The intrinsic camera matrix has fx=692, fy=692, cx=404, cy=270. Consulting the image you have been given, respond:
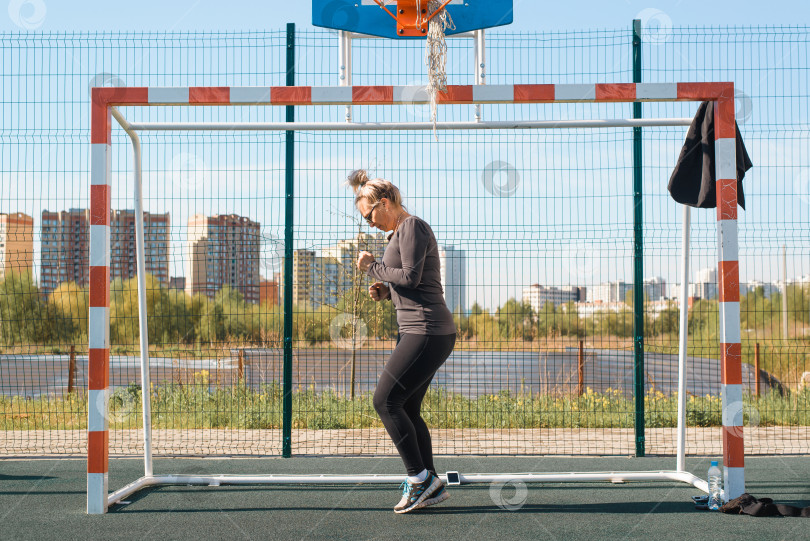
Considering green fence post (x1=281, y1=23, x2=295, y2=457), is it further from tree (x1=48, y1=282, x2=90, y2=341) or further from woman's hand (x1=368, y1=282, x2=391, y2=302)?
tree (x1=48, y1=282, x2=90, y2=341)

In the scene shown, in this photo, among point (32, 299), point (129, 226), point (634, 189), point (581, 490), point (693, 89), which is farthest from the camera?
point (32, 299)

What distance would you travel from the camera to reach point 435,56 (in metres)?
4.09

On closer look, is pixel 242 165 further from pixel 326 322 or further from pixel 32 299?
pixel 32 299

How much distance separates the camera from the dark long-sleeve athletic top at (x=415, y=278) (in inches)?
143

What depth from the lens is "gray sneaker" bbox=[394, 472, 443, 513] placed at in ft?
12.4

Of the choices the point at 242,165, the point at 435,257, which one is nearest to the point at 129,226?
the point at 242,165

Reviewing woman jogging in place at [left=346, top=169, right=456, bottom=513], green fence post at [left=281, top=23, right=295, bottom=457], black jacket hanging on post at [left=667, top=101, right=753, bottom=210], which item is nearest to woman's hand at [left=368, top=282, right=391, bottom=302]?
woman jogging in place at [left=346, top=169, right=456, bottom=513]

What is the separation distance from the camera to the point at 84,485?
A: 4602 millimetres

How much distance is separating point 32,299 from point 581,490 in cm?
542

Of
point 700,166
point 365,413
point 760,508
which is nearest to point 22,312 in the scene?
point 365,413

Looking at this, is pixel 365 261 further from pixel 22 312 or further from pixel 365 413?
pixel 22 312

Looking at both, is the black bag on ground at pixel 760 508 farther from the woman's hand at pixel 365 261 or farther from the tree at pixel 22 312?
the tree at pixel 22 312

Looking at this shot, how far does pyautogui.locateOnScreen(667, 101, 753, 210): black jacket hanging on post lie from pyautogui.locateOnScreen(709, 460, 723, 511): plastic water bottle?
1.60m

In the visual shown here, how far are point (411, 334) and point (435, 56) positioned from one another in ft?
5.47
